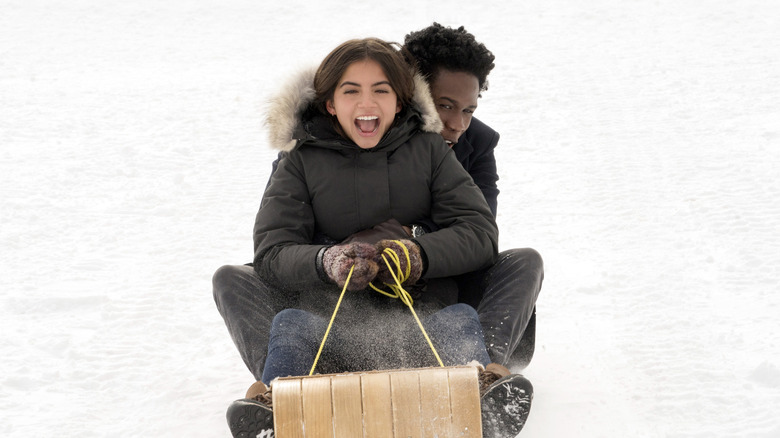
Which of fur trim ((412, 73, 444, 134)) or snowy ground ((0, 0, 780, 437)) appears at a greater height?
fur trim ((412, 73, 444, 134))

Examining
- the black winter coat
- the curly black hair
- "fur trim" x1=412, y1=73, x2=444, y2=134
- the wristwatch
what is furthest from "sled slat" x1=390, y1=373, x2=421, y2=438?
the curly black hair

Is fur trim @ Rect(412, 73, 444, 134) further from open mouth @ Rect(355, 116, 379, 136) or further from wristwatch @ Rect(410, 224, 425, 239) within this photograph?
wristwatch @ Rect(410, 224, 425, 239)

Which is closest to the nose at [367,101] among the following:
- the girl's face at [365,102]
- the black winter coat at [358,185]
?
the girl's face at [365,102]

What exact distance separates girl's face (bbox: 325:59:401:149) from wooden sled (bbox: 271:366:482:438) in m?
0.89

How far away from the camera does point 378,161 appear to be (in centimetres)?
242

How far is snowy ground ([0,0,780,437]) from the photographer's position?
2639mm

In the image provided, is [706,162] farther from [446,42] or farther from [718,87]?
[446,42]

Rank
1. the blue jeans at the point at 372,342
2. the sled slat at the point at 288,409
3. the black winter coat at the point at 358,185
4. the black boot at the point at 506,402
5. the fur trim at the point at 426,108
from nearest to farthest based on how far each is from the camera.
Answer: the sled slat at the point at 288,409, the black boot at the point at 506,402, the blue jeans at the point at 372,342, the black winter coat at the point at 358,185, the fur trim at the point at 426,108

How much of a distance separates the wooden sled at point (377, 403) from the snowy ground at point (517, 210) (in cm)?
77

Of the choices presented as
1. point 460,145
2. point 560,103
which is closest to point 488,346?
point 460,145

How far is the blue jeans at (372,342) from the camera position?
2.02m

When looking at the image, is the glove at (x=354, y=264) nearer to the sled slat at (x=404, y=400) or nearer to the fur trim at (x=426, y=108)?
the sled slat at (x=404, y=400)

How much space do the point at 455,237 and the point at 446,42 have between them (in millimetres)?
907

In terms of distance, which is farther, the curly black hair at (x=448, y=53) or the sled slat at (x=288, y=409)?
the curly black hair at (x=448, y=53)
